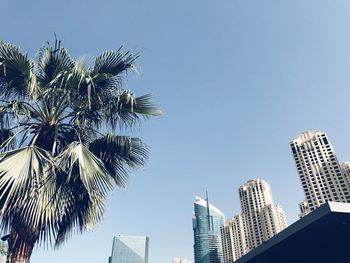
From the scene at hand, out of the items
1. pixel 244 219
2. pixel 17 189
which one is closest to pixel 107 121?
pixel 17 189

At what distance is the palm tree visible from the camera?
16.8 ft

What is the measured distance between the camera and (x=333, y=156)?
120m

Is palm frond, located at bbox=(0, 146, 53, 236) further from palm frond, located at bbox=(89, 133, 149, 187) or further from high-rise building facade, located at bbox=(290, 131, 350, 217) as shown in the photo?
high-rise building facade, located at bbox=(290, 131, 350, 217)

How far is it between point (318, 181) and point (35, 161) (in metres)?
130

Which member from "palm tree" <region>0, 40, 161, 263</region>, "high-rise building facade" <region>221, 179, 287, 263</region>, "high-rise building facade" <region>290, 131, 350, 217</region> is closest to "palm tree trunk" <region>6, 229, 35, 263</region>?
"palm tree" <region>0, 40, 161, 263</region>

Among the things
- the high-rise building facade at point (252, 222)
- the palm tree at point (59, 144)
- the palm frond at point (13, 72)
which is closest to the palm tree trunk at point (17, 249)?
the palm tree at point (59, 144)

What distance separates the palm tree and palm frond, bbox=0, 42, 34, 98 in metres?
0.02

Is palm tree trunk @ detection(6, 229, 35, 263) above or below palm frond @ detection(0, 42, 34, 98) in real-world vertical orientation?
below

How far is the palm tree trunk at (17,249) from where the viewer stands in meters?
5.06

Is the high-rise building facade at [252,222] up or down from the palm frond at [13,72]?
up

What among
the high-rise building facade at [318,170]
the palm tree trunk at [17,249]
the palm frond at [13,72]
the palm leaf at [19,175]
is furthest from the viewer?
the high-rise building facade at [318,170]

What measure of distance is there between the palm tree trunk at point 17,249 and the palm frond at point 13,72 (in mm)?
2774

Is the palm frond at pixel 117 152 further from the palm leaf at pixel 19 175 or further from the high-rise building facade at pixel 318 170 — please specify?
the high-rise building facade at pixel 318 170

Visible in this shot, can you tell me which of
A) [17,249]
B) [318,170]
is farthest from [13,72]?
[318,170]
